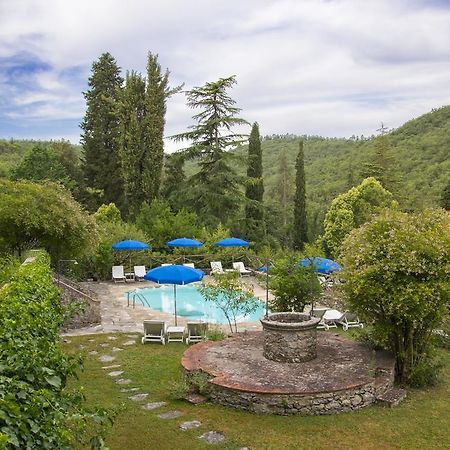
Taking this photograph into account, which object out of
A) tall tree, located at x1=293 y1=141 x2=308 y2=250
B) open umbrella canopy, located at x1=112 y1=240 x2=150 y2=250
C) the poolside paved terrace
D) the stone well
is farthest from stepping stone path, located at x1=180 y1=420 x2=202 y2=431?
tall tree, located at x1=293 y1=141 x2=308 y2=250

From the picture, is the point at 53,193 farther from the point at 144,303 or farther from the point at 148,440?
the point at 148,440

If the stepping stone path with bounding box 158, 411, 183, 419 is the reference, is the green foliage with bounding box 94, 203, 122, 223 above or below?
above

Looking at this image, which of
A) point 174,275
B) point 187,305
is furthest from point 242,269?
point 174,275

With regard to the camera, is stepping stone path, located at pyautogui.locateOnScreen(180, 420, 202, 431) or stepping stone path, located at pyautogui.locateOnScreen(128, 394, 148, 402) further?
stepping stone path, located at pyautogui.locateOnScreen(128, 394, 148, 402)

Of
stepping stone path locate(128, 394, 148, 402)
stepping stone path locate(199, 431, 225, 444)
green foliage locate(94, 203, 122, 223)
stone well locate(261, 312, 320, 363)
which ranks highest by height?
green foliage locate(94, 203, 122, 223)

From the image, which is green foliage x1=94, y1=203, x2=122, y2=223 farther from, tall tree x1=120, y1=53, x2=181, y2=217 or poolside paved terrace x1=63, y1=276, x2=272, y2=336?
poolside paved terrace x1=63, y1=276, x2=272, y2=336

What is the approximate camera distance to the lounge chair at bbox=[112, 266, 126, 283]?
71.5 ft

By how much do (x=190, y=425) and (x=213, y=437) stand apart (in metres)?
0.54

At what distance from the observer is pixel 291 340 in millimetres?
9586

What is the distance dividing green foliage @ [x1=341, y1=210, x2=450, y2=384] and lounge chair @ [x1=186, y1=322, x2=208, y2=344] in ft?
14.8

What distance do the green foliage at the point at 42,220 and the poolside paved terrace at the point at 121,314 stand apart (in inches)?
95.6

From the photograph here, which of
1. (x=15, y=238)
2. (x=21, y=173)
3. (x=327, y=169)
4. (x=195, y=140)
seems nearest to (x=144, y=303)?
(x=15, y=238)

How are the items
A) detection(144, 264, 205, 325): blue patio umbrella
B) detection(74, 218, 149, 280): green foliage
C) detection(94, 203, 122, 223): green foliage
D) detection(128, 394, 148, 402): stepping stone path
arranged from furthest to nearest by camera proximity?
1. detection(94, 203, 122, 223): green foliage
2. detection(74, 218, 149, 280): green foliage
3. detection(144, 264, 205, 325): blue patio umbrella
4. detection(128, 394, 148, 402): stepping stone path

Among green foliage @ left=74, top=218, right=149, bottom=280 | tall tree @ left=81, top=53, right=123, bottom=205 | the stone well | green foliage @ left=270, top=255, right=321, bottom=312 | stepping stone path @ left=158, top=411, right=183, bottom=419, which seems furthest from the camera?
tall tree @ left=81, top=53, right=123, bottom=205
